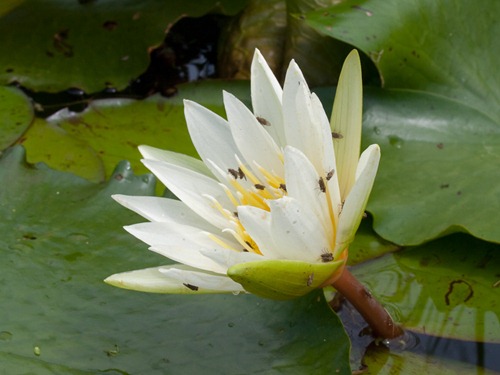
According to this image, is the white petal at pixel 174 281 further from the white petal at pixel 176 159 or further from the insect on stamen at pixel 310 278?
the white petal at pixel 176 159

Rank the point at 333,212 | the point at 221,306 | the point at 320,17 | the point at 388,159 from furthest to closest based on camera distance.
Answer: the point at 320,17 → the point at 388,159 → the point at 221,306 → the point at 333,212

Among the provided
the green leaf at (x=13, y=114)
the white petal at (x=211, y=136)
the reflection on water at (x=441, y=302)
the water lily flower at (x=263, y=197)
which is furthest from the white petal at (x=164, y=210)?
the green leaf at (x=13, y=114)

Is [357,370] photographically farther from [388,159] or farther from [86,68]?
[86,68]

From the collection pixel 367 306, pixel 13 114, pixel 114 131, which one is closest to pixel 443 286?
pixel 367 306

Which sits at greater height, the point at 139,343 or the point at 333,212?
the point at 333,212

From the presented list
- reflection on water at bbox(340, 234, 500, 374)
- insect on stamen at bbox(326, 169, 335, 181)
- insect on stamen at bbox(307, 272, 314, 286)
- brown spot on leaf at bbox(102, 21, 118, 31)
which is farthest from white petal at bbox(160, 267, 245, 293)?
brown spot on leaf at bbox(102, 21, 118, 31)

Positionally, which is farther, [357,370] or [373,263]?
[373,263]

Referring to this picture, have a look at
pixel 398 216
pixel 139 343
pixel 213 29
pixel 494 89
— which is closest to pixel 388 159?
pixel 398 216
